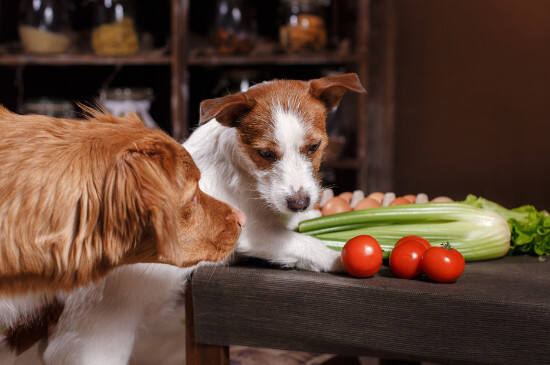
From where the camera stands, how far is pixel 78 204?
0.85m

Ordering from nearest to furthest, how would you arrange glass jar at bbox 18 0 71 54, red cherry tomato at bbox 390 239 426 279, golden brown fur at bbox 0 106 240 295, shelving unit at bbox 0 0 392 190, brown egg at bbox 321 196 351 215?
1. golden brown fur at bbox 0 106 240 295
2. red cherry tomato at bbox 390 239 426 279
3. brown egg at bbox 321 196 351 215
4. shelving unit at bbox 0 0 392 190
5. glass jar at bbox 18 0 71 54

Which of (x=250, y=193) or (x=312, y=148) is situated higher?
(x=312, y=148)

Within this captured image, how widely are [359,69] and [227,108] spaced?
1.58m

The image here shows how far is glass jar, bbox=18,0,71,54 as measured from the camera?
2.67 m

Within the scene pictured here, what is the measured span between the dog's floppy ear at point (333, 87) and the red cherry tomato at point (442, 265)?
40cm

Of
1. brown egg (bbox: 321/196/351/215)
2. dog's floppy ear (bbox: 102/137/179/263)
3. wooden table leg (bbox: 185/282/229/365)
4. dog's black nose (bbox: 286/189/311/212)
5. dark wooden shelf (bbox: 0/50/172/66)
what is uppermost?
dark wooden shelf (bbox: 0/50/172/66)

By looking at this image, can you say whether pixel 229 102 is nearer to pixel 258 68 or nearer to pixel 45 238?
pixel 45 238

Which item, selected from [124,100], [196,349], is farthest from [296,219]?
[124,100]

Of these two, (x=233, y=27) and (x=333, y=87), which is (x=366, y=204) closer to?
(x=333, y=87)

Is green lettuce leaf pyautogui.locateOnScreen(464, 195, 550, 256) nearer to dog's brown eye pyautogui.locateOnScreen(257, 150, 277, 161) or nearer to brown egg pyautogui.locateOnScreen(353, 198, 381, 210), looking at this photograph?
brown egg pyautogui.locateOnScreen(353, 198, 381, 210)

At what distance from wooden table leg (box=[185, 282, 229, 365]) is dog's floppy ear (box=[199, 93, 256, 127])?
391mm

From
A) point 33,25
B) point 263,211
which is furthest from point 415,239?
point 33,25

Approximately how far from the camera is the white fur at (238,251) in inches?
43.8

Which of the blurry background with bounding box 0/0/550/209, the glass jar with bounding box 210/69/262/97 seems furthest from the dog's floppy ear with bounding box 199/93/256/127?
the glass jar with bounding box 210/69/262/97
